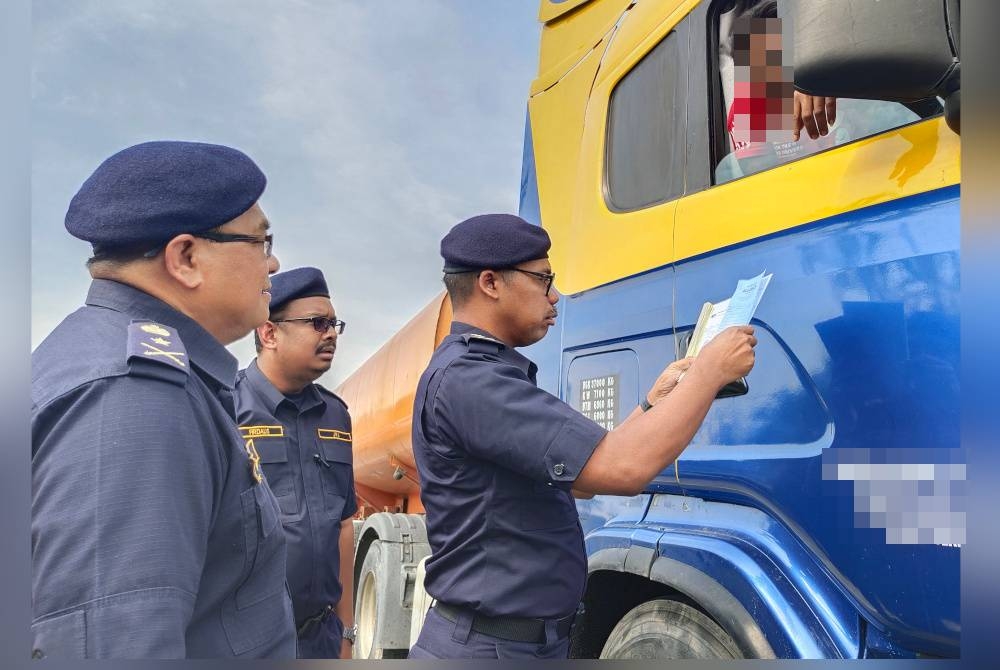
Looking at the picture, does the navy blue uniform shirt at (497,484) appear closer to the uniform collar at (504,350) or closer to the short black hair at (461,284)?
the uniform collar at (504,350)

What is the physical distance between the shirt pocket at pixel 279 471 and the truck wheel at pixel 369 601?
1.59 metres

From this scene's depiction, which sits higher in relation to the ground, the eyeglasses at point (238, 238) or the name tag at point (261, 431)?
the eyeglasses at point (238, 238)

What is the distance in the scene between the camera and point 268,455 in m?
2.89

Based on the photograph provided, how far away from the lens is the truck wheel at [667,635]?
6.26 feet

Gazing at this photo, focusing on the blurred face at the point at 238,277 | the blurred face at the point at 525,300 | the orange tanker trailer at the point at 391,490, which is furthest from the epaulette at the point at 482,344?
the orange tanker trailer at the point at 391,490

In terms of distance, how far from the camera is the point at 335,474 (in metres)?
3.09

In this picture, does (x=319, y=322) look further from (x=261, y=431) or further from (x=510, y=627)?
(x=510, y=627)

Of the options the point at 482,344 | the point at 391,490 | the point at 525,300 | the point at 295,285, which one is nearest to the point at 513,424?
the point at 482,344

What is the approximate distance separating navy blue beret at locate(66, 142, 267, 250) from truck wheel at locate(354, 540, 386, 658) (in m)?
3.38

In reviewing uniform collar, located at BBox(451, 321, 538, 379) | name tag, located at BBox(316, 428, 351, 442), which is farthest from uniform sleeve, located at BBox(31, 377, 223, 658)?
name tag, located at BBox(316, 428, 351, 442)

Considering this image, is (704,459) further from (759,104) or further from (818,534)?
(759,104)

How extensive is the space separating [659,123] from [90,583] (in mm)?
1965

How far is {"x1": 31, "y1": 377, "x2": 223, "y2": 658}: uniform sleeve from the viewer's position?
1.01 meters

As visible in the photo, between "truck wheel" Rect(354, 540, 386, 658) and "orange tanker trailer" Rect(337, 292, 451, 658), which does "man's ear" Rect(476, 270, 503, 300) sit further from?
"truck wheel" Rect(354, 540, 386, 658)
